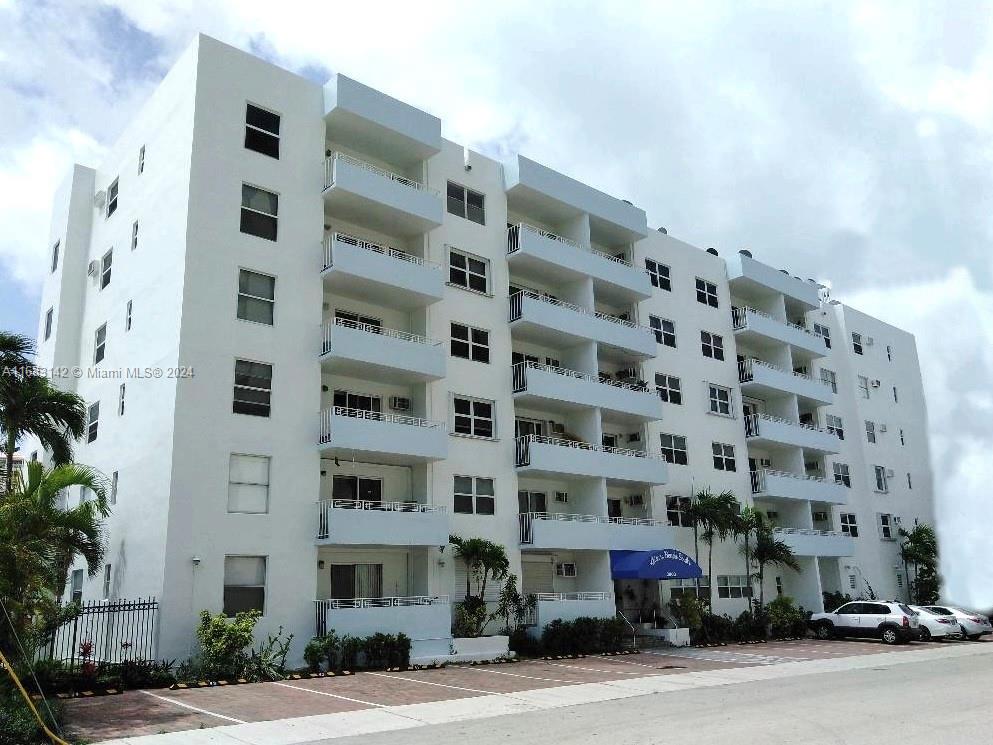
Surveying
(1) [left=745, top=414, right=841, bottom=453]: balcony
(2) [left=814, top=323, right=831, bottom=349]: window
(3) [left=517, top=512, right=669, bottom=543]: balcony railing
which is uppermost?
(2) [left=814, top=323, right=831, bottom=349]: window

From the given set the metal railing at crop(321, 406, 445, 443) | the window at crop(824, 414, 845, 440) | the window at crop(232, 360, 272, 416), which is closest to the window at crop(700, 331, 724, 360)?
the window at crop(824, 414, 845, 440)

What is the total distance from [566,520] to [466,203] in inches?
472

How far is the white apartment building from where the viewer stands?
78.9 ft

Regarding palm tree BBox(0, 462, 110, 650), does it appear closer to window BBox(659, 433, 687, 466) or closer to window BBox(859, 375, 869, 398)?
window BBox(659, 433, 687, 466)

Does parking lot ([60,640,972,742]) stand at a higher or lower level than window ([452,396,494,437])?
lower

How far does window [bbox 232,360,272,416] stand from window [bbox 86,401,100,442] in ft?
21.3

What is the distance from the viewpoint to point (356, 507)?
2562 centimetres

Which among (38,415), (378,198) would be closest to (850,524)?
(378,198)

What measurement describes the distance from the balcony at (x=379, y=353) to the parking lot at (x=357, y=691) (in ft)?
29.6

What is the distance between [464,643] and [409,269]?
38.3 feet

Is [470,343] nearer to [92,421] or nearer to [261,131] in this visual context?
[261,131]

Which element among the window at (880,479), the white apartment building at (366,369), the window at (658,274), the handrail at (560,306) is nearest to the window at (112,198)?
the white apartment building at (366,369)

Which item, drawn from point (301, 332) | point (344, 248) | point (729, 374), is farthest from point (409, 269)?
point (729, 374)

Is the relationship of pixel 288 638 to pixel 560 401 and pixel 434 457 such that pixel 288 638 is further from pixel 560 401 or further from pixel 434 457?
pixel 560 401
